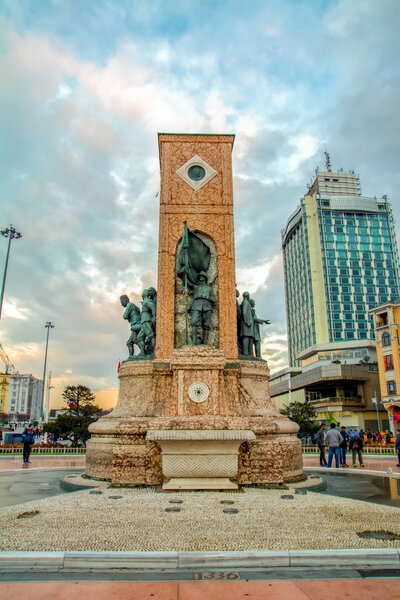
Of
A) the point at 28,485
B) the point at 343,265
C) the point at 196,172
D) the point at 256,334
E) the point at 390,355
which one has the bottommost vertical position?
the point at 28,485

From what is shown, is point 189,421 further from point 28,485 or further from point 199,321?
point 28,485

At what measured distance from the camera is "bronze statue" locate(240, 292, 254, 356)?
12599 millimetres

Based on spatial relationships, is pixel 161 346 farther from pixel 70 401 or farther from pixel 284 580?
pixel 70 401

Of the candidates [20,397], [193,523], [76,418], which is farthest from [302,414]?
[20,397]

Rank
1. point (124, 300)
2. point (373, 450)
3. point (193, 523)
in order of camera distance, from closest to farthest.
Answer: point (193, 523), point (124, 300), point (373, 450)

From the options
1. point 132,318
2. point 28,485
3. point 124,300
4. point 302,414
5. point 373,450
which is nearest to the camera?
point 28,485

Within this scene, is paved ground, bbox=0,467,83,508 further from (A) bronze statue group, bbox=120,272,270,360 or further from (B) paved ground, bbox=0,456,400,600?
(B) paved ground, bbox=0,456,400,600

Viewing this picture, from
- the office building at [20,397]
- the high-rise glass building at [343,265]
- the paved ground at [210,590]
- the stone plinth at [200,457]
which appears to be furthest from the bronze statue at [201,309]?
the office building at [20,397]

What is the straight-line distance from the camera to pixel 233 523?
5.87 meters

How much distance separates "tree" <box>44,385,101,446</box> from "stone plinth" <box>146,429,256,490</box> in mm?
19927

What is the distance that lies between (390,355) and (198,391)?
4776 cm

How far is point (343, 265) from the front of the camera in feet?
306

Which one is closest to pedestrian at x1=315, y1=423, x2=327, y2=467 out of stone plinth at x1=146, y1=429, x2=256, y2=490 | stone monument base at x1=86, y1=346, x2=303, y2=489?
stone monument base at x1=86, y1=346, x2=303, y2=489

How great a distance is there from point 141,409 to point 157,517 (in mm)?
4855
